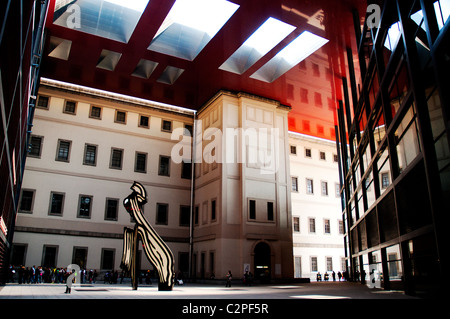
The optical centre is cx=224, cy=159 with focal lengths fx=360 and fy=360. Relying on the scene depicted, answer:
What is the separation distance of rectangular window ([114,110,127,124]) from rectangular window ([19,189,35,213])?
896cm

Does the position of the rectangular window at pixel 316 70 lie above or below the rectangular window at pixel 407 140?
above

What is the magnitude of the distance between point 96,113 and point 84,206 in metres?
7.96

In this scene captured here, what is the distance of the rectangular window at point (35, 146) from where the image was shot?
91.0 feet

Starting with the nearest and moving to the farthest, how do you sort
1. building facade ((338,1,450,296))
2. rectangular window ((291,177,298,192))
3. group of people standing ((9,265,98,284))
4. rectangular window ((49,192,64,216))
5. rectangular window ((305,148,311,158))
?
building facade ((338,1,450,296)) < group of people standing ((9,265,98,284)) < rectangular window ((49,192,64,216)) < rectangular window ((291,177,298,192)) < rectangular window ((305,148,311,158))

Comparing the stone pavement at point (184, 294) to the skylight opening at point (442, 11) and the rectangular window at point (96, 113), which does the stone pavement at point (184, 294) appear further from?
the rectangular window at point (96, 113)

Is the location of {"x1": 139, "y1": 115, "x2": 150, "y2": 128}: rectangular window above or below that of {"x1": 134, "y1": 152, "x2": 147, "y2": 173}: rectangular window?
above

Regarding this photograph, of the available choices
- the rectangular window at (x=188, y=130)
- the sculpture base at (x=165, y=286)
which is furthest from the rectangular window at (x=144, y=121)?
the sculpture base at (x=165, y=286)

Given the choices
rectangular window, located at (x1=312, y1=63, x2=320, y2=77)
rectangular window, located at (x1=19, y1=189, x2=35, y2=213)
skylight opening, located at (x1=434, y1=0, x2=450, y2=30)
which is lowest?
rectangular window, located at (x1=19, y1=189, x2=35, y2=213)

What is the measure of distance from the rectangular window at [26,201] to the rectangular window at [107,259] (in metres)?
6.34

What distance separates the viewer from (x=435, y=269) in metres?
10.7

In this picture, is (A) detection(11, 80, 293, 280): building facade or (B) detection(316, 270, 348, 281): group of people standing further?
(B) detection(316, 270, 348, 281): group of people standing

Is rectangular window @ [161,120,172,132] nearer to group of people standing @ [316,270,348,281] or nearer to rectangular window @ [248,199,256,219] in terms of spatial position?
rectangular window @ [248,199,256,219]

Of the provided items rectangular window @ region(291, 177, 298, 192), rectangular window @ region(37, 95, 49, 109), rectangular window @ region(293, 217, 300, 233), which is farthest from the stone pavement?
rectangular window @ region(291, 177, 298, 192)

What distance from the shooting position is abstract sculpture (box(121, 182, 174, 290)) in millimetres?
15039
